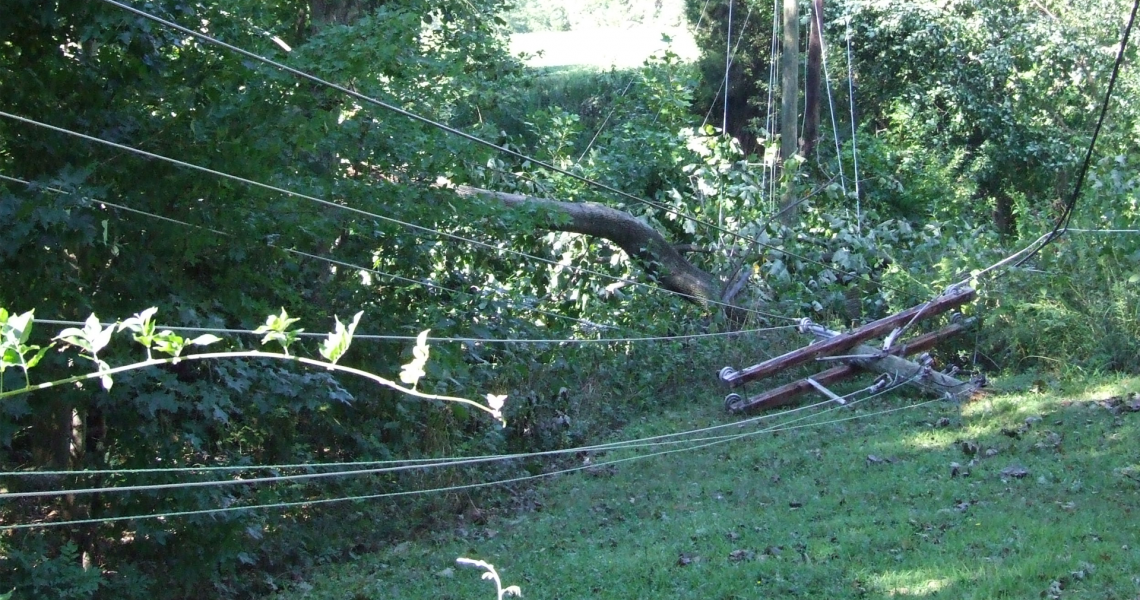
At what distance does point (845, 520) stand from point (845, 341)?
11.0 feet

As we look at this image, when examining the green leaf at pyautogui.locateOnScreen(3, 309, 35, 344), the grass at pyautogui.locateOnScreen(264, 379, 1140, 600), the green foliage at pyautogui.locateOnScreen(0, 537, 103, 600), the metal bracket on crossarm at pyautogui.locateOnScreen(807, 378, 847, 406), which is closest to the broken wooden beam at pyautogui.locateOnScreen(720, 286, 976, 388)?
the metal bracket on crossarm at pyautogui.locateOnScreen(807, 378, 847, 406)

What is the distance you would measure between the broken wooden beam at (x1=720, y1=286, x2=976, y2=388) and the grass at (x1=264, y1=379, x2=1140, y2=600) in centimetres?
54

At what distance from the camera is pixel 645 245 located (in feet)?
44.0

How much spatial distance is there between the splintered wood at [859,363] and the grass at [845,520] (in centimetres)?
36

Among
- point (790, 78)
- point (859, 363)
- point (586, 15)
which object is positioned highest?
point (790, 78)

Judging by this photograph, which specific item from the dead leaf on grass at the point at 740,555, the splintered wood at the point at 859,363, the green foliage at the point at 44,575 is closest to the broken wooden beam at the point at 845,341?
the splintered wood at the point at 859,363

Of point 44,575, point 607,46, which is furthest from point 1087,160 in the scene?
point 607,46

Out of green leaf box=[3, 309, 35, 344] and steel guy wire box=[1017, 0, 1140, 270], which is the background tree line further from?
green leaf box=[3, 309, 35, 344]

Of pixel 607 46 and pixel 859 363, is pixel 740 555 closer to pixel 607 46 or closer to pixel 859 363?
pixel 859 363

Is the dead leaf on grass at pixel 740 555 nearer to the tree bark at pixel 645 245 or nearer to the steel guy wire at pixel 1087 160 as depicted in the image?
the steel guy wire at pixel 1087 160

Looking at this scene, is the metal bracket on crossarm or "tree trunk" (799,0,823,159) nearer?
the metal bracket on crossarm

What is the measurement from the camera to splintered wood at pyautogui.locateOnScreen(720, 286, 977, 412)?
10.7 m

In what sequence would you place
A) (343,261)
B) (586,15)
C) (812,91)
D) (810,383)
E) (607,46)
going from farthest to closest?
1. (586,15)
2. (607,46)
3. (812,91)
4. (810,383)
5. (343,261)

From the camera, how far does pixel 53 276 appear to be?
635 cm
